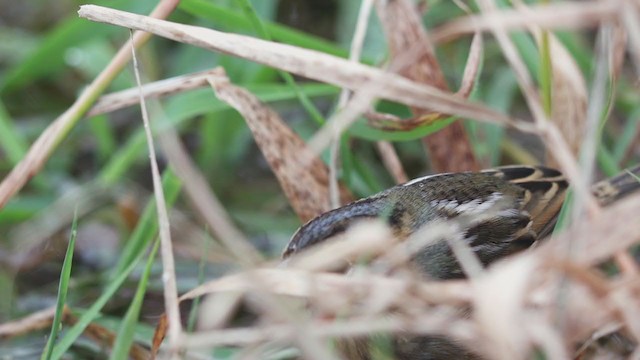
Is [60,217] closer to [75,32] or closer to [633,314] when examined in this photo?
[75,32]

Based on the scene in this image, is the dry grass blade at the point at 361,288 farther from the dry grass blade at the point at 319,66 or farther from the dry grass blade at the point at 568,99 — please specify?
the dry grass blade at the point at 568,99

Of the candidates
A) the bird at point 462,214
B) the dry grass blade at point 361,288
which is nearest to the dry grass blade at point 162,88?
the bird at point 462,214

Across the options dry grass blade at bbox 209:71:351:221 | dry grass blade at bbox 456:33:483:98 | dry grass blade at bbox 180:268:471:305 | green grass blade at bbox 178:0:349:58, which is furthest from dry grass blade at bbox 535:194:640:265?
green grass blade at bbox 178:0:349:58

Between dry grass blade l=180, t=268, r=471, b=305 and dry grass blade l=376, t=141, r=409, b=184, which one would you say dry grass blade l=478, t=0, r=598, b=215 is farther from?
dry grass blade l=376, t=141, r=409, b=184

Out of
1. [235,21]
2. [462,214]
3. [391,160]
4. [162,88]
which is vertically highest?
[235,21]

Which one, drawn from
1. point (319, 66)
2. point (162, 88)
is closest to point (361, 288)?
point (319, 66)

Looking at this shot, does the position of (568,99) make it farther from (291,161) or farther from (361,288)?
(361,288)
